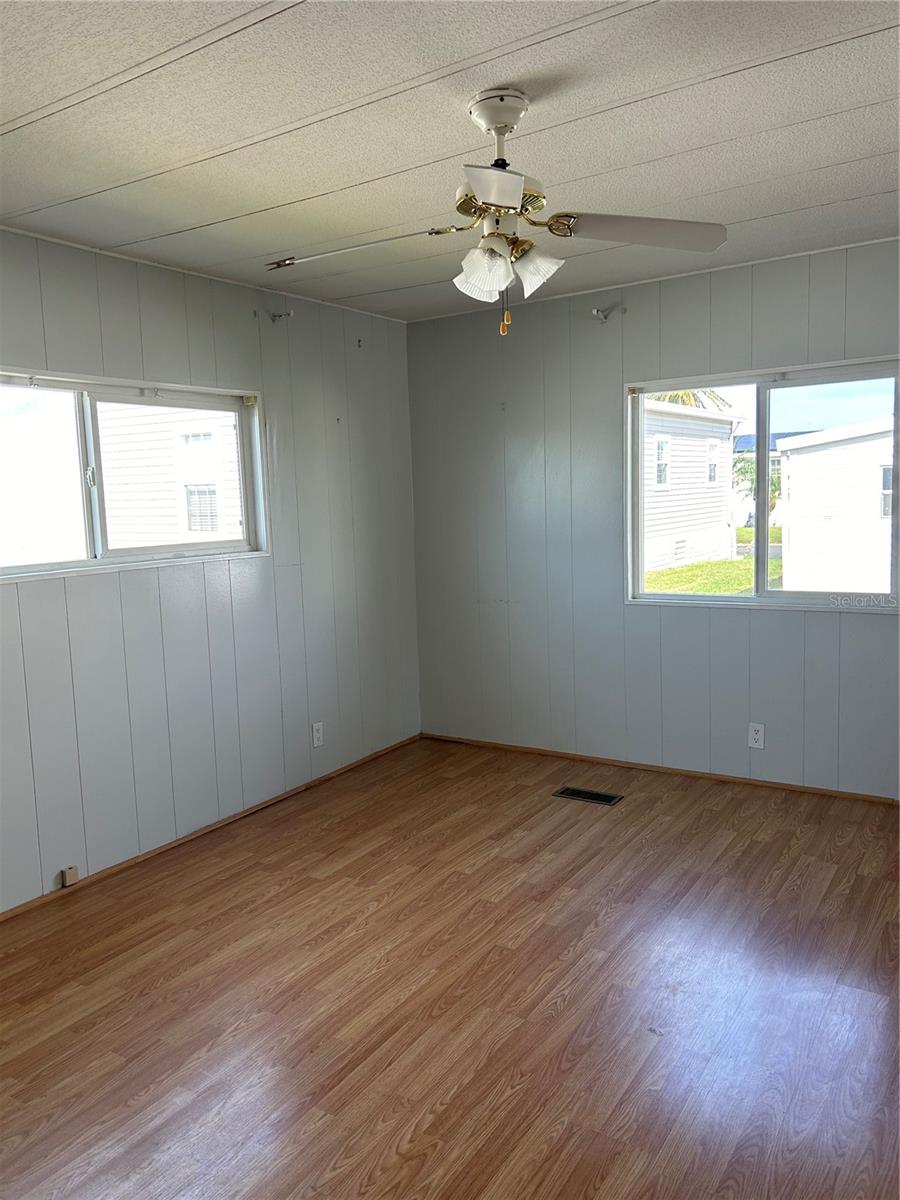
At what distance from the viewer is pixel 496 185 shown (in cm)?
200

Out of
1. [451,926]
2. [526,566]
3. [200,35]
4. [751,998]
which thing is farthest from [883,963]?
[200,35]

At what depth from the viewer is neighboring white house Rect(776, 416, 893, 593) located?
388 centimetres

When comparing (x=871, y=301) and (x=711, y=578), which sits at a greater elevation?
(x=871, y=301)

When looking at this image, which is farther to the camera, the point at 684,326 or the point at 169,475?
the point at 684,326

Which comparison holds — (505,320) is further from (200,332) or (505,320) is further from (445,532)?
(445,532)

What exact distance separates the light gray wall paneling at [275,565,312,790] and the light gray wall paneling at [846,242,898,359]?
2.88 meters

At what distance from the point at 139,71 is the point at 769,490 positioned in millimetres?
3200

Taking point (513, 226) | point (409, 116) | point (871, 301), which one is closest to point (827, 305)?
point (871, 301)

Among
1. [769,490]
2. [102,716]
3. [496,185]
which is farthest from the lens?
[769,490]

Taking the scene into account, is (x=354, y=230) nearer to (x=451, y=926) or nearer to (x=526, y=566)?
(x=526, y=566)

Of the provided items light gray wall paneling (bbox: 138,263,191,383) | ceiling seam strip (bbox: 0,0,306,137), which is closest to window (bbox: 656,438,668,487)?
light gray wall paneling (bbox: 138,263,191,383)

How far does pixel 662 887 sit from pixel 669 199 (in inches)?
100

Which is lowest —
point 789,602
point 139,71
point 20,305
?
point 789,602

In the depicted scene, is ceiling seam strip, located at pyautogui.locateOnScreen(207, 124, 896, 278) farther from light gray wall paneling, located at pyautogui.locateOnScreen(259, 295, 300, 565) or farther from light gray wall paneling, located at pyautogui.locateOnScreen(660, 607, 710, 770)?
light gray wall paneling, located at pyautogui.locateOnScreen(660, 607, 710, 770)
